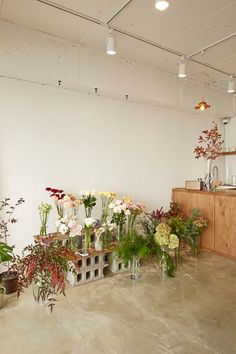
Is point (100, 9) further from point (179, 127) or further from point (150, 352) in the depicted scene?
point (150, 352)

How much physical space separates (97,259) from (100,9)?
268 centimetres

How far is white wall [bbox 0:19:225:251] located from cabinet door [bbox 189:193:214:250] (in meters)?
0.53

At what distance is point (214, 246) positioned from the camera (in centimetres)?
361

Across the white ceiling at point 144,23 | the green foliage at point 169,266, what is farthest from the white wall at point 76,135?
the green foliage at point 169,266

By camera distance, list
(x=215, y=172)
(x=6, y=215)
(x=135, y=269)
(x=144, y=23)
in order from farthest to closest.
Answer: (x=215, y=172) < (x=135, y=269) < (x=6, y=215) < (x=144, y=23)

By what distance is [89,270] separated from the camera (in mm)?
2725

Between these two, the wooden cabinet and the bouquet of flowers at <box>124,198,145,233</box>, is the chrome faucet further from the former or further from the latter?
the bouquet of flowers at <box>124,198,145,233</box>

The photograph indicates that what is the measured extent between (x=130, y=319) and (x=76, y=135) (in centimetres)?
220

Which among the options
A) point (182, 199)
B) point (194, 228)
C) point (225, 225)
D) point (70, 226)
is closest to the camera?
point (70, 226)

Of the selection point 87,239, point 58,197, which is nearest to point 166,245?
point 87,239

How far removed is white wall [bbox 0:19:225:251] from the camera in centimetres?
275

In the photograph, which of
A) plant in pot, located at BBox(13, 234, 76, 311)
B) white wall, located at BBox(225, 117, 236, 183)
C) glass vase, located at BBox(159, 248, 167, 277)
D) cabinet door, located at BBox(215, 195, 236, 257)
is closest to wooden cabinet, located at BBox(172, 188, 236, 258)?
cabinet door, located at BBox(215, 195, 236, 257)

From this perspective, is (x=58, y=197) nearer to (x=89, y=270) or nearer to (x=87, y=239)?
(x=87, y=239)

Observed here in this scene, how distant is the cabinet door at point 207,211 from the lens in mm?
3646
